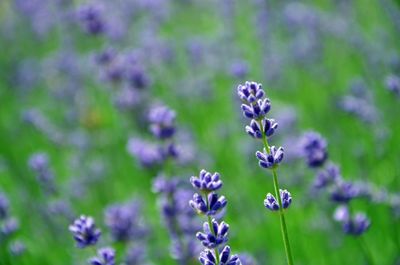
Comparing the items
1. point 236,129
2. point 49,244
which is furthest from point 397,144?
point 49,244

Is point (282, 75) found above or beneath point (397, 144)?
above

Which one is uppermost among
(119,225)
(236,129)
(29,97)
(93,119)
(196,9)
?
(196,9)

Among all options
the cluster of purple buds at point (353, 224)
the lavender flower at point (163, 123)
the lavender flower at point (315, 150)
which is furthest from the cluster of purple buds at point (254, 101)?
the lavender flower at point (163, 123)

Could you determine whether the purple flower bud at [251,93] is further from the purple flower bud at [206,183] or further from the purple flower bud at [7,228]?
the purple flower bud at [7,228]

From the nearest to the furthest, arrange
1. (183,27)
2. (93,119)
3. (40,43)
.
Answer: (93,119) < (183,27) < (40,43)

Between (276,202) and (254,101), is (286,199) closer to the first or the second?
(276,202)

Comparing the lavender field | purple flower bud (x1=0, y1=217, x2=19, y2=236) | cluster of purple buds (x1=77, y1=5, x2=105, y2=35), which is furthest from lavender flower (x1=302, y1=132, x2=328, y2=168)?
cluster of purple buds (x1=77, y1=5, x2=105, y2=35)

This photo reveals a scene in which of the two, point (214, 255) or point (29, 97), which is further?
point (29, 97)

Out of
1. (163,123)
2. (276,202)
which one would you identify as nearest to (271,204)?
(276,202)

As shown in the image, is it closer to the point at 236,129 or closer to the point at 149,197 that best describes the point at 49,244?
the point at 149,197
